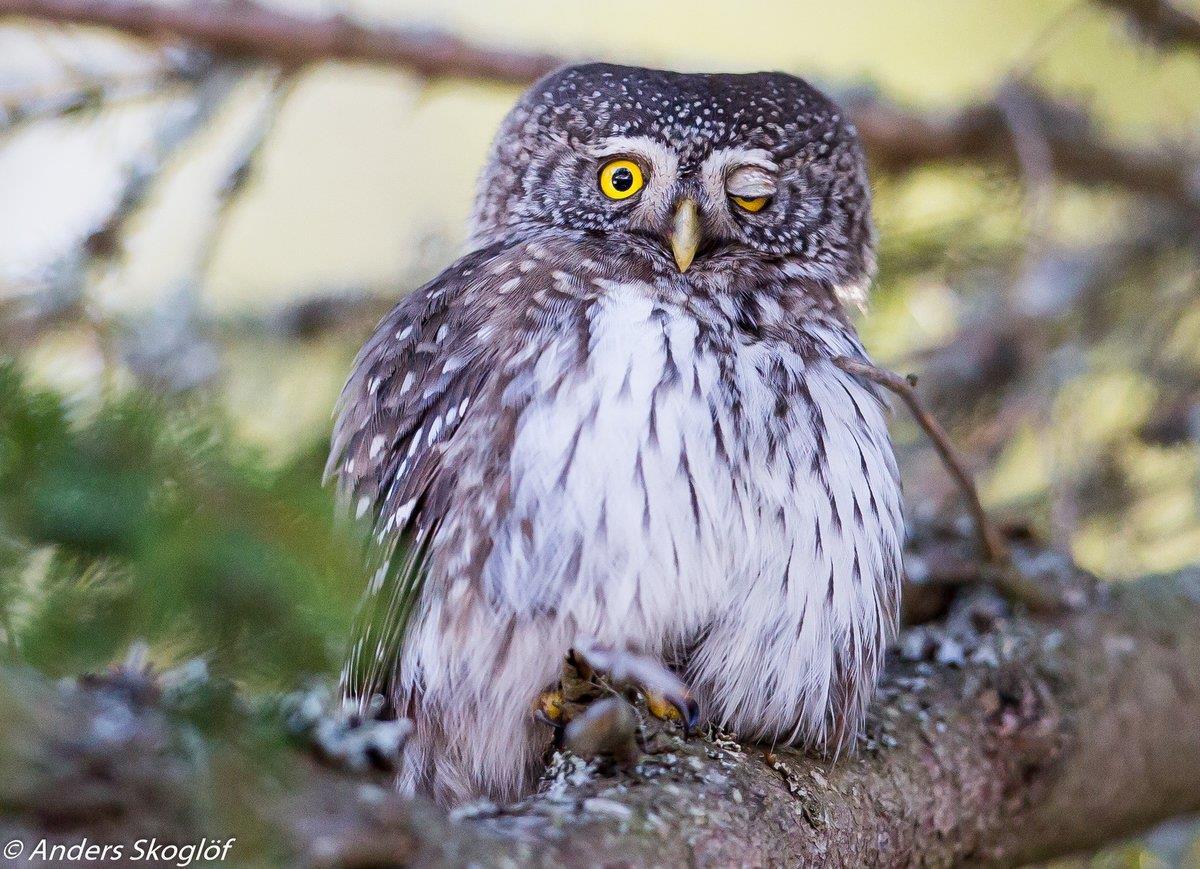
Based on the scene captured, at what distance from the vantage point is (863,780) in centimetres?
224

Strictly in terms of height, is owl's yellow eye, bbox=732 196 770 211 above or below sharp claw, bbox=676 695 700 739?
above

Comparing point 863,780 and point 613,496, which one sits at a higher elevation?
point 613,496

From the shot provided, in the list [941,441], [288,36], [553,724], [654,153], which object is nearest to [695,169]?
[654,153]

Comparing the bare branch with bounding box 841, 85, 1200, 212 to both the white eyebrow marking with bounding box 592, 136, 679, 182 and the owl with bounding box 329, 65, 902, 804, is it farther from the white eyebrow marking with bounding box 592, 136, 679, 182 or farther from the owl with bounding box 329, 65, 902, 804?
the owl with bounding box 329, 65, 902, 804

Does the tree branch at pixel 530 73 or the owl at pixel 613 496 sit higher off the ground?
the tree branch at pixel 530 73

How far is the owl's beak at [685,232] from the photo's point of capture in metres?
2.63

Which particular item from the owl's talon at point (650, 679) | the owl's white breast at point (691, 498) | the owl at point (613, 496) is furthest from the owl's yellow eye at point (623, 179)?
the owl's talon at point (650, 679)

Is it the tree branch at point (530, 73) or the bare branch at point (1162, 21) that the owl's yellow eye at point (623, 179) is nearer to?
the tree branch at point (530, 73)

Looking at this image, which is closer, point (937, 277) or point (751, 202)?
point (751, 202)

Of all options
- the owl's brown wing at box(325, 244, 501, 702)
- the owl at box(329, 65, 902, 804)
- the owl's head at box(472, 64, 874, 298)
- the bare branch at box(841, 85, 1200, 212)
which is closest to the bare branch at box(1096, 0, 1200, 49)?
the bare branch at box(841, 85, 1200, 212)

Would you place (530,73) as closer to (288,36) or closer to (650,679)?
(288,36)

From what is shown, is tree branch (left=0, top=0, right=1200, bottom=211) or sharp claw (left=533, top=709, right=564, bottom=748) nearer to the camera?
sharp claw (left=533, top=709, right=564, bottom=748)

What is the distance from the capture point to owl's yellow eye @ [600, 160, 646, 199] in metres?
2.84

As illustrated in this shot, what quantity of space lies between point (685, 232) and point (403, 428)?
74 centimetres
